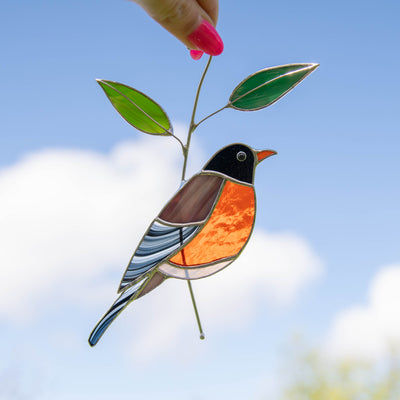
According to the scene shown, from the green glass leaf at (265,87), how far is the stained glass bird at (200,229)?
0.11 meters

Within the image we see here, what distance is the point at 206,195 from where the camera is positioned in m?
1.08

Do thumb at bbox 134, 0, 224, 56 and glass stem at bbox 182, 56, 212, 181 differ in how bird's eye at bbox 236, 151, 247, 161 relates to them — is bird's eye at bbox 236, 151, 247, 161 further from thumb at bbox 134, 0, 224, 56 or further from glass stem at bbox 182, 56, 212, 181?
thumb at bbox 134, 0, 224, 56

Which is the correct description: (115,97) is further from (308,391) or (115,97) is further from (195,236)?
(308,391)

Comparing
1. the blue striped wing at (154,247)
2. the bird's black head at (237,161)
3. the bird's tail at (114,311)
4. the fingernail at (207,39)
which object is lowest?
the bird's tail at (114,311)

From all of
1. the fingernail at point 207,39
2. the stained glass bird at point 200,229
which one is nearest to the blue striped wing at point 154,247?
the stained glass bird at point 200,229

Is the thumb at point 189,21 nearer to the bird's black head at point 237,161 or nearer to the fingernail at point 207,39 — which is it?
the fingernail at point 207,39

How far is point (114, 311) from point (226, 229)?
303 millimetres

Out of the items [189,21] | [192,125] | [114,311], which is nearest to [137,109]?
[192,125]

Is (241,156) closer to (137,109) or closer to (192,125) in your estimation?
(192,125)

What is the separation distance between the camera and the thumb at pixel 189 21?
916 millimetres

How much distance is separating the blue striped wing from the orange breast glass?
36mm

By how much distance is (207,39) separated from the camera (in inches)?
39.9

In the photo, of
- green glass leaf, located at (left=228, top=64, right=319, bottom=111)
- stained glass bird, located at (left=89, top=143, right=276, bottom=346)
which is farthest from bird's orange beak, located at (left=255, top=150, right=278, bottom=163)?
green glass leaf, located at (left=228, top=64, right=319, bottom=111)

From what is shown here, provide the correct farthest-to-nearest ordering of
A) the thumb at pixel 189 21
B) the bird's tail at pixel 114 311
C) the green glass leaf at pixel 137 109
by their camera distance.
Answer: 1. the green glass leaf at pixel 137 109
2. the bird's tail at pixel 114 311
3. the thumb at pixel 189 21
